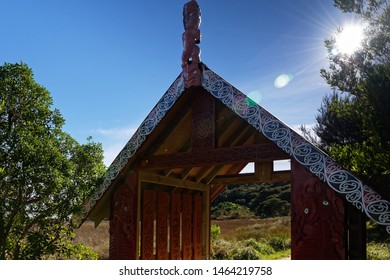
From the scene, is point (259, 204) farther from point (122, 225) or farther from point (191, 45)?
point (191, 45)

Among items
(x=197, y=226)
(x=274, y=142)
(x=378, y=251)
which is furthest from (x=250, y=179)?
(x=378, y=251)

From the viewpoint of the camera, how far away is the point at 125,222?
6.18 meters

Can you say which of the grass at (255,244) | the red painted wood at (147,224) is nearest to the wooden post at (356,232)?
the red painted wood at (147,224)

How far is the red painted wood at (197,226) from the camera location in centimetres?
790

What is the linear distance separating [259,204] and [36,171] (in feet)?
76.3

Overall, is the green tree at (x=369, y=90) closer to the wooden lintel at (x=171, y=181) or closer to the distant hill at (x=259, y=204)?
the wooden lintel at (x=171, y=181)

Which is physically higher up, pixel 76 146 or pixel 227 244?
pixel 76 146

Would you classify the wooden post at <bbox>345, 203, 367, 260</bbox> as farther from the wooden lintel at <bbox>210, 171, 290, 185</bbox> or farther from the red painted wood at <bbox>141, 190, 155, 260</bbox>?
the red painted wood at <bbox>141, 190, 155, 260</bbox>

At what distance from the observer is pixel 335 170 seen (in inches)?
173

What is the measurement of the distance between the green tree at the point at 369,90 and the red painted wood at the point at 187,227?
347cm

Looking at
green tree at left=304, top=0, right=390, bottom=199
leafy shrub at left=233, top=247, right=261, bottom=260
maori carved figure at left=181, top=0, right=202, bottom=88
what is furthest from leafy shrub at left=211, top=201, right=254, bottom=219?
maori carved figure at left=181, top=0, right=202, bottom=88

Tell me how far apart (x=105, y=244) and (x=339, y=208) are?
12418mm
